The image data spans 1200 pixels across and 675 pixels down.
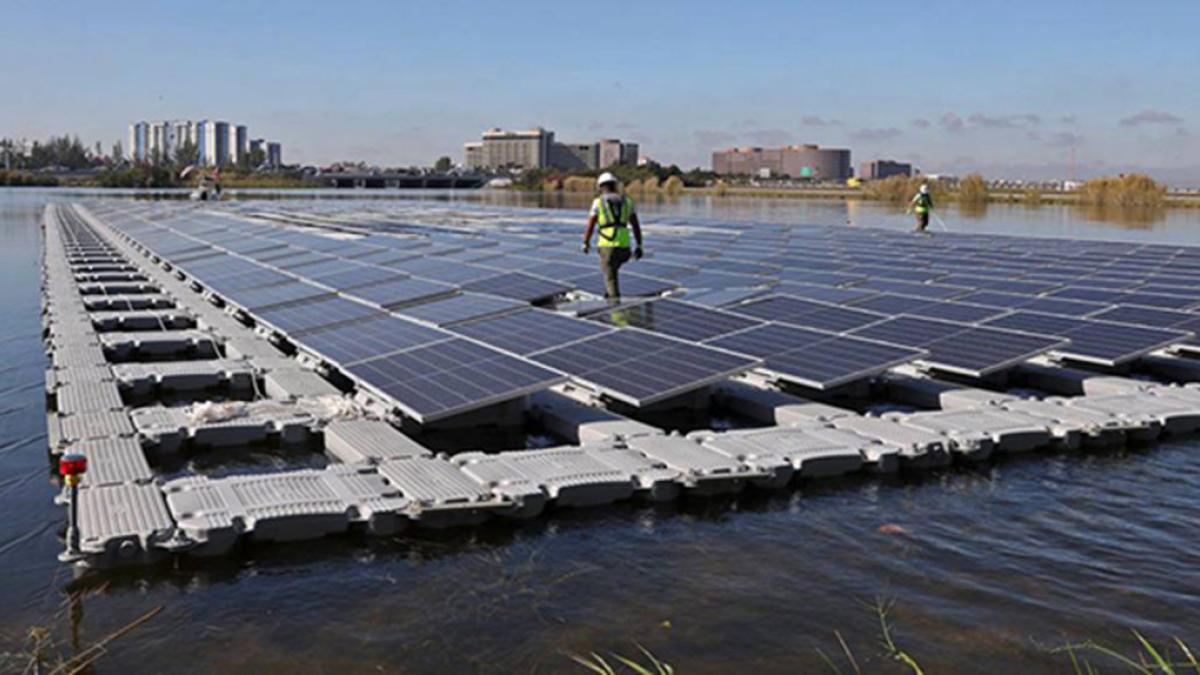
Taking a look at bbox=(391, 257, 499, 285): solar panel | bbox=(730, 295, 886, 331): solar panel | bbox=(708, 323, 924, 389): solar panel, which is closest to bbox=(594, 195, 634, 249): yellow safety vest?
bbox=(730, 295, 886, 331): solar panel

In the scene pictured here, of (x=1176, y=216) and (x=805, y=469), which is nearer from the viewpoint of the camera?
(x=805, y=469)

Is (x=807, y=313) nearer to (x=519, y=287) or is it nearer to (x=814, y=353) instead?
(x=814, y=353)

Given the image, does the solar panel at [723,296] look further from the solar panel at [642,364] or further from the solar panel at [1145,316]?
the solar panel at [1145,316]

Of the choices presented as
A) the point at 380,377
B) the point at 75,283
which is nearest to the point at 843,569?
the point at 380,377

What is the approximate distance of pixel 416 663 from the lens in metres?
7.15

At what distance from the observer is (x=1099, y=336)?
55.3 ft

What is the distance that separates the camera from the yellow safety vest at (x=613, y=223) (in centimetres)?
1752

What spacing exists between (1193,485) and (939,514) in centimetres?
339

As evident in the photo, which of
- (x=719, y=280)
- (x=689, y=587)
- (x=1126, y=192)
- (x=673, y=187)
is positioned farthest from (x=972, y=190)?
(x=689, y=587)

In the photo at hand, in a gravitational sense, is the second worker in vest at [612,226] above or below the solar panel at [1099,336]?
above

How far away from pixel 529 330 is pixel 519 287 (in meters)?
5.02

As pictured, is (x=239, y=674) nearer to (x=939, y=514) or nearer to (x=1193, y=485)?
(x=939, y=514)

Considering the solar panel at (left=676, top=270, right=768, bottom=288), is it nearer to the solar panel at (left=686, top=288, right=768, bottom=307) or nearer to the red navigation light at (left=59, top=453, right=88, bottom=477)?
the solar panel at (left=686, top=288, right=768, bottom=307)

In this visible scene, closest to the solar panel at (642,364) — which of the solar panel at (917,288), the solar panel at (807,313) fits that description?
the solar panel at (807,313)
